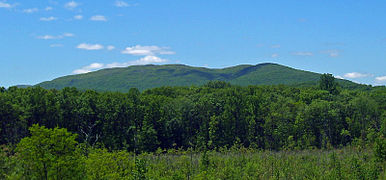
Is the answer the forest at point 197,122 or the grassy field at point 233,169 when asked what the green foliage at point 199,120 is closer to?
the forest at point 197,122

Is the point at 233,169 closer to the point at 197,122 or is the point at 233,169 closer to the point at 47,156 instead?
the point at 47,156

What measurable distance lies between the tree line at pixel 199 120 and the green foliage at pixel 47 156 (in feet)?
179

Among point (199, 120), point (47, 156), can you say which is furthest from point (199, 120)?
point (47, 156)

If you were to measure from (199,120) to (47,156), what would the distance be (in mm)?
69847

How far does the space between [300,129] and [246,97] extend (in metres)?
17.3

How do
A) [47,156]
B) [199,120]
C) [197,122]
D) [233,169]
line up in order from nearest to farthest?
1. [47,156]
2. [233,169]
3. [199,120]
4. [197,122]

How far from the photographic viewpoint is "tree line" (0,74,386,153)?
Answer: 9044 centimetres

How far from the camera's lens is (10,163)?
35156 mm

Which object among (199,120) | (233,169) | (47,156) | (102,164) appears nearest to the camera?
(47,156)

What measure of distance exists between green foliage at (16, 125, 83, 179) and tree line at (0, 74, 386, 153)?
54677mm

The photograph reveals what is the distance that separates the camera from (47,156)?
1267 inches

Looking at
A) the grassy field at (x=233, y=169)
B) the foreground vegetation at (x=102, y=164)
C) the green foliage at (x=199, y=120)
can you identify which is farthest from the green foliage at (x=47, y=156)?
the green foliage at (x=199, y=120)

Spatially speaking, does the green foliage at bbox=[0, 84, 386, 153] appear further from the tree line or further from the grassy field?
the grassy field

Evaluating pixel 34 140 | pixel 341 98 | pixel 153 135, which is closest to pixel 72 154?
pixel 34 140
